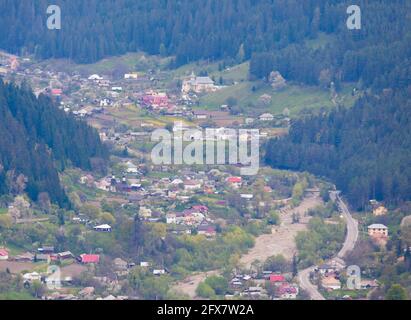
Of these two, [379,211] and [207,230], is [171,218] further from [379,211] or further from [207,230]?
[379,211]

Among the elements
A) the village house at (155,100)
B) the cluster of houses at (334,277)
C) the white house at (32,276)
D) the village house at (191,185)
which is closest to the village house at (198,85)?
the village house at (155,100)

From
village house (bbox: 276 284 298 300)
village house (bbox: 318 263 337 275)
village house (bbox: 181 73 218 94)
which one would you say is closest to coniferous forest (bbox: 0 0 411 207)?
village house (bbox: 181 73 218 94)

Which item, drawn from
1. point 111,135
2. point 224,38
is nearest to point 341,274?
point 111,135

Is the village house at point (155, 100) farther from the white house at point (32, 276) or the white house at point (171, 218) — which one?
the white house at point (32, 276)

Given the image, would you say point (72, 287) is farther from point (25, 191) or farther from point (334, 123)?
point (334, 123)

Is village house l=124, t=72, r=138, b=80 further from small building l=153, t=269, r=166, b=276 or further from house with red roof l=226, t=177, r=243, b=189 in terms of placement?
small building l=153, t=269, r=166, b=276
